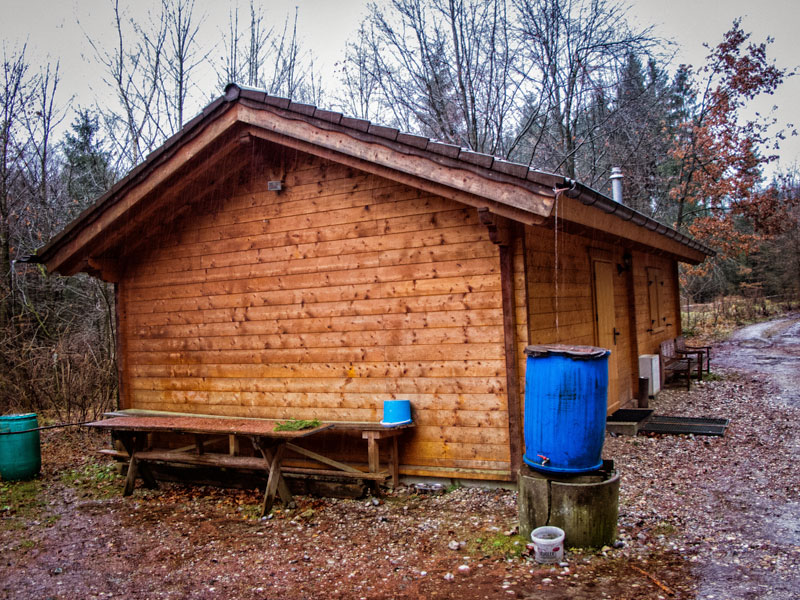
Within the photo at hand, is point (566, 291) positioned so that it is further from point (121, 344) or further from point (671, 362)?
point (671, 362)

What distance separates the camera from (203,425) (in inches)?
228

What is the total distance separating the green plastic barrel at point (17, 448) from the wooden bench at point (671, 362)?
939cm

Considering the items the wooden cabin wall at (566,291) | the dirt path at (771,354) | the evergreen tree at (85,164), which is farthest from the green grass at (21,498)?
the dirt path at (771,354)

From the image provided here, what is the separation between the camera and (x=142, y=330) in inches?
287

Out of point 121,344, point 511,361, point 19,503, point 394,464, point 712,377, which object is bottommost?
point 19,503

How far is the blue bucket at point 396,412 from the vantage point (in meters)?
5.50

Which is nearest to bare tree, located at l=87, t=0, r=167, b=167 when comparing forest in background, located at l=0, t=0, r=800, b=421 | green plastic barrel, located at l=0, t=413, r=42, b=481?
forest in background, located at l=0, t=0, r=800, b=421

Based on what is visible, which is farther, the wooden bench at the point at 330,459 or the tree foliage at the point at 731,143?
the tree foliage at the point at 731,143

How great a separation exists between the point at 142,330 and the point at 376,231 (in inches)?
132

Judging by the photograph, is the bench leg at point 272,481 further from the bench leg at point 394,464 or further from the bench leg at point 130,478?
the bench leg at point 130,478

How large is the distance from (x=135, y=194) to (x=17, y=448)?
317 centimetres

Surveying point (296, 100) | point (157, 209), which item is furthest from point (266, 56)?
point (157, 209)

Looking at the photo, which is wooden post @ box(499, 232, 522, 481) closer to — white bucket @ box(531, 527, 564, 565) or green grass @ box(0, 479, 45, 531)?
white bucket @ box(531, 527, 564, 565)

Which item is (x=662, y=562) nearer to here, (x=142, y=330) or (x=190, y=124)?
(x=190, y=124)
